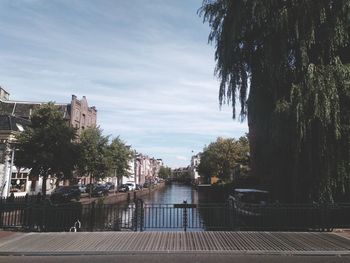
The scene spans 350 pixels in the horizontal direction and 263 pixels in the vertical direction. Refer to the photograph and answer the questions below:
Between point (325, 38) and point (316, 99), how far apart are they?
9.33 feet

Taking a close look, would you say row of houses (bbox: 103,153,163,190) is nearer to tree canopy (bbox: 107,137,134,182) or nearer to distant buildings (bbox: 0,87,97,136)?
tree canopy (bbox: 107,137,134,182)

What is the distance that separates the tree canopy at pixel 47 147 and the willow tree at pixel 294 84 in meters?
15.9

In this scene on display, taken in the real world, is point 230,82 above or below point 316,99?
above

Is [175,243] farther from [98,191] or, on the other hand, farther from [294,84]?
[98,191]

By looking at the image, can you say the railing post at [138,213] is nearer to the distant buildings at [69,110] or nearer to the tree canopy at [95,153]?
the tree canopy at [95,153]

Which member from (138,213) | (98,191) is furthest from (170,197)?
(138,213)

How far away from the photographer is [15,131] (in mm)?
39531

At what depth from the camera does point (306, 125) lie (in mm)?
16016

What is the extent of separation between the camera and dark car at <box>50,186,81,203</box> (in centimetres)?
3638

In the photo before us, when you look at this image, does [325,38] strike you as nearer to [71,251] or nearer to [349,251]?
[349,251]

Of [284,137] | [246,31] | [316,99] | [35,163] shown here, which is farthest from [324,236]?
[35,163]

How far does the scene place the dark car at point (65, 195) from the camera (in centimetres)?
3638

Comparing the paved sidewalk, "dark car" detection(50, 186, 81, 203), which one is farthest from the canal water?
the paved sidewalk

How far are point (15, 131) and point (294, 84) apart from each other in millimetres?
30470
